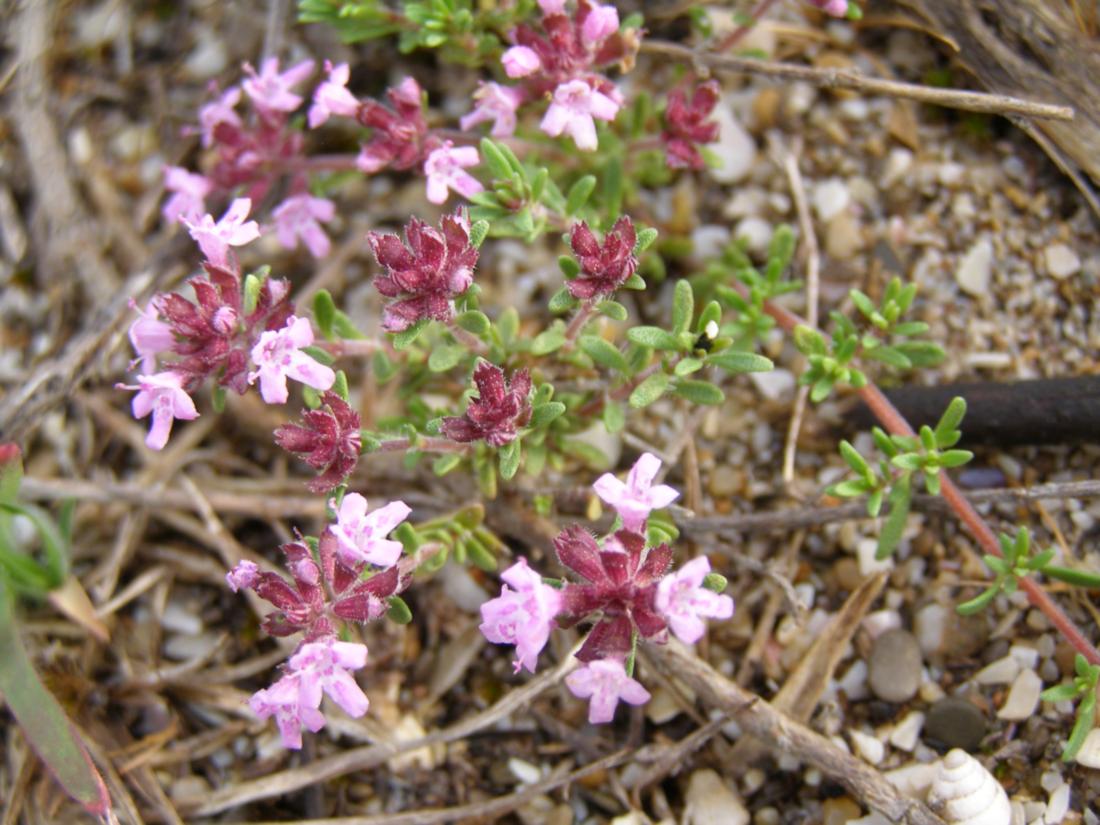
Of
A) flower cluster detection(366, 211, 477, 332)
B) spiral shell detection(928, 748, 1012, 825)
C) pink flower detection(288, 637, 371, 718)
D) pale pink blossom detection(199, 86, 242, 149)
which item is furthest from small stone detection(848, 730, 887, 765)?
pale pink blossom detection(199, 86, 242, 149)

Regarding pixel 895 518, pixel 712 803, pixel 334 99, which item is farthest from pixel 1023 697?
pixel 334 99

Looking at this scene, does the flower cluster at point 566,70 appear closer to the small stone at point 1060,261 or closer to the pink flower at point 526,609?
the pink flower at point 526,609

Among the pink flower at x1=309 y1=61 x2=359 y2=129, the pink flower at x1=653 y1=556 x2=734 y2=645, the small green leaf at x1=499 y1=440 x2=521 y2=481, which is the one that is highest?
the pink flower at x1=309 y1=61 x2=359 y2=129

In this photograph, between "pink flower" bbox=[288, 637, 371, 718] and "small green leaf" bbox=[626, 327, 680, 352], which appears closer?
"pink flower" bbox=[288, 637, 371, 718]

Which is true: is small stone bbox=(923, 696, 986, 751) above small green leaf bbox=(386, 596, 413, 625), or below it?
below

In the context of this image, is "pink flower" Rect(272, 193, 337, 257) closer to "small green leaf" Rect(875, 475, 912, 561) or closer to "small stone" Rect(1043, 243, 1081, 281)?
"small green leaf" Rect(875, 475, 912, 561)

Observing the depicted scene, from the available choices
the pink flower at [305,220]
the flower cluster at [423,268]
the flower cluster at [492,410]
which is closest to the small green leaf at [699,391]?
the flower cluster at [492,410]

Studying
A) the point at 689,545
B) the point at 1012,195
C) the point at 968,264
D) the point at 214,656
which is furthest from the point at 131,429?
the point at 1012,195

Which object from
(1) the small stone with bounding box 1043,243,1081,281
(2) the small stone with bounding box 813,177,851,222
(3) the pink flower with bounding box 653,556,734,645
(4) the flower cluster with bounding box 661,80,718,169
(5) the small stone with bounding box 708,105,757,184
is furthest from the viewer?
(5) the small stone with bounding box 708,105,757,184

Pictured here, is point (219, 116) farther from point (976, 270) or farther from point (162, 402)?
point (976, 270)

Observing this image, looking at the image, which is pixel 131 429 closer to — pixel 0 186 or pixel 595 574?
pixel 0 186
